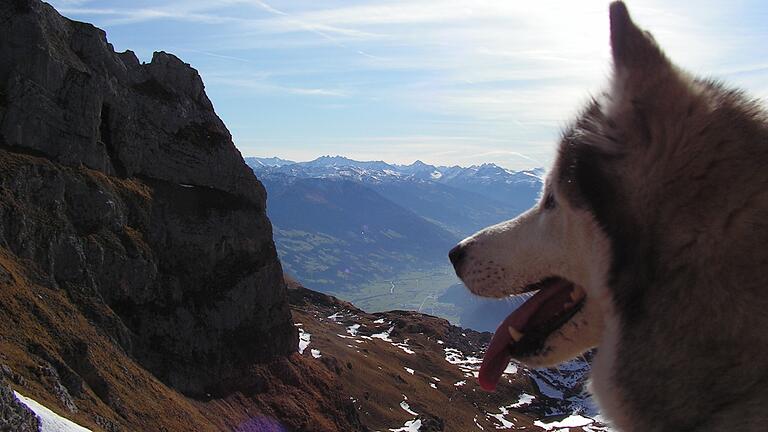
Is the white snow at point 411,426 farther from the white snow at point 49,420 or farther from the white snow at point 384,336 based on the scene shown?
the white snow at point 49,420

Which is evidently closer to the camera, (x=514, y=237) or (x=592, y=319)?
(x=592, y=319)

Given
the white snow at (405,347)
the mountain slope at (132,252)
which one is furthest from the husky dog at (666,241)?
the white snow at (405,347)

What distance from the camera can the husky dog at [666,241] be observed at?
2744 millimetres

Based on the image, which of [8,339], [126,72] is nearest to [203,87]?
[126,72]

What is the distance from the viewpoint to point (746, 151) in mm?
2986

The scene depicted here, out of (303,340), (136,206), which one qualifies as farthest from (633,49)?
(303,340)

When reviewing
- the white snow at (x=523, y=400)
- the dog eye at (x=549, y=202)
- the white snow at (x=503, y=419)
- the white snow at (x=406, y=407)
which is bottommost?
the white snow at (x=523, y=400)

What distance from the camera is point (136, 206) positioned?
62.3 m

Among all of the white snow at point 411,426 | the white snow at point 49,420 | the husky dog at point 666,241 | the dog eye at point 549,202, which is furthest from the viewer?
the white snow at point 411,426

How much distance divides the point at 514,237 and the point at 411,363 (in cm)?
11505

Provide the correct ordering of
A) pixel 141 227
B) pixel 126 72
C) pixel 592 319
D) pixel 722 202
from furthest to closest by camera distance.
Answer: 1. pixel 126 72
2. pixel 141 227
3. pixel 592 319
4. pixel 722 202

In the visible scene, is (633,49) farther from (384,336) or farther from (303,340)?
(384,336)

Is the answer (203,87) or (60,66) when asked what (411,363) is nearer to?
(203,87)

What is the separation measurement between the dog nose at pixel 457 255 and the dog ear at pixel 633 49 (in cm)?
200
